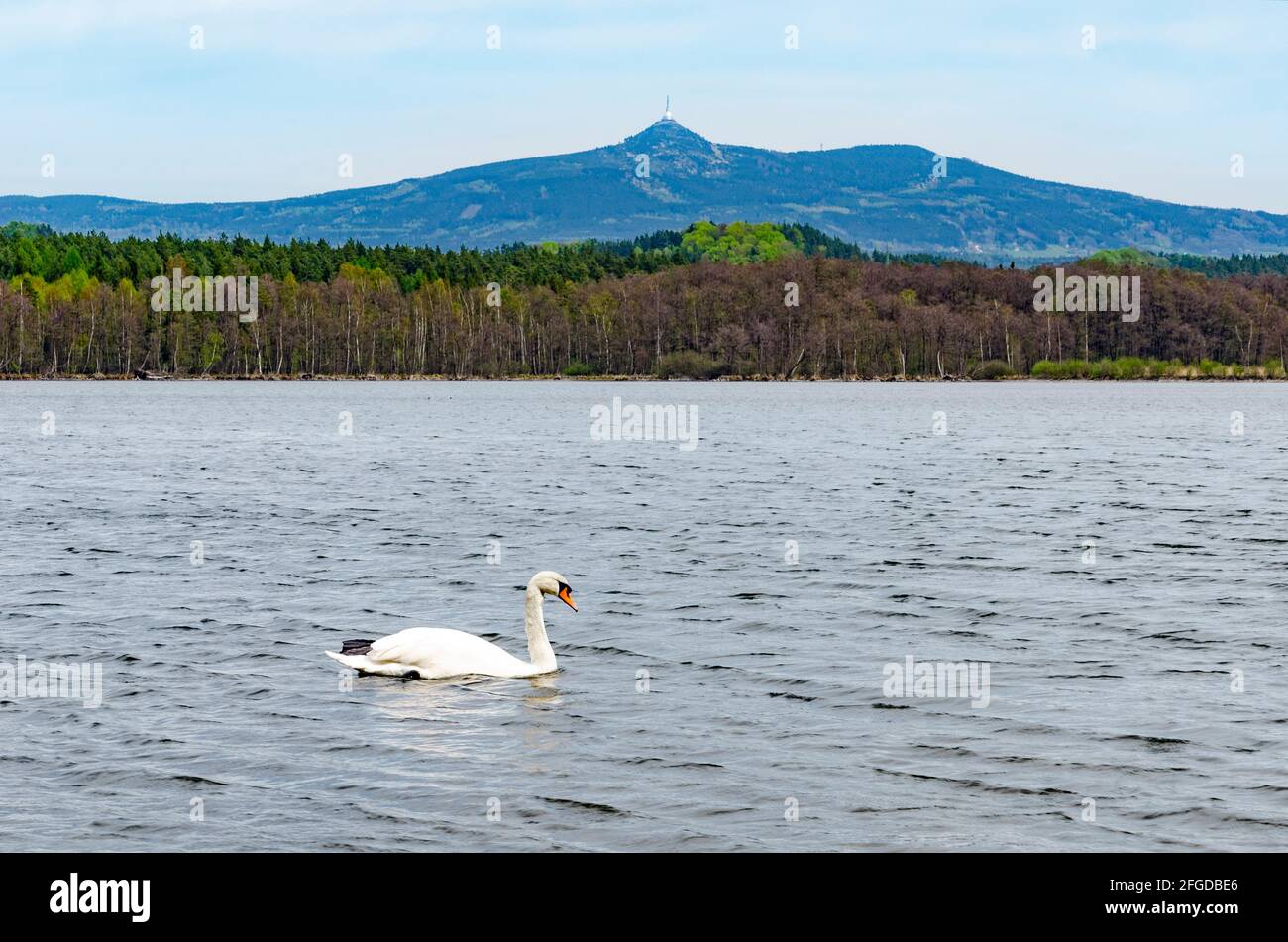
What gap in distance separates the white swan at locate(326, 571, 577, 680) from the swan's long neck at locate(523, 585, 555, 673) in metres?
0.01

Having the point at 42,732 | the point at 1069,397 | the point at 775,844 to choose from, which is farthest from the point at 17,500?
the point at 1069,397

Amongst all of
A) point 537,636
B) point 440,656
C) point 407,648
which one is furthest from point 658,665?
point 407,648

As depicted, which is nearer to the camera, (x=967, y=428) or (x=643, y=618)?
(x=643, y=618)

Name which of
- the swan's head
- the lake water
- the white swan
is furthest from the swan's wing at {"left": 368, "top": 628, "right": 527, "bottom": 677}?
the swan's head

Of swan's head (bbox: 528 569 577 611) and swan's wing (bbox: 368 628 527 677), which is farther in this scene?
swan's head (bbox: 528 569 577 611)

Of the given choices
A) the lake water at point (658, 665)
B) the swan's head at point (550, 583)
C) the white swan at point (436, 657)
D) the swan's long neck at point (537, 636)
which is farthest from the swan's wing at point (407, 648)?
the swan's head at point (550, 583)

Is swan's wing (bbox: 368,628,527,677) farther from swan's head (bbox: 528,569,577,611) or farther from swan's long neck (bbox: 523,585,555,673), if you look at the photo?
swan's head (bbox: 528,569,577,611)

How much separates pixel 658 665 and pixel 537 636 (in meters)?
1.67

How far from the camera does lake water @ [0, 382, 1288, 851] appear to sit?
13797mm

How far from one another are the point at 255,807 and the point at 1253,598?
722 inches

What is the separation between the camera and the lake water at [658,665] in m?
13.8

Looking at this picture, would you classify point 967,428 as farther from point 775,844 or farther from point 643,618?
point 775,844
